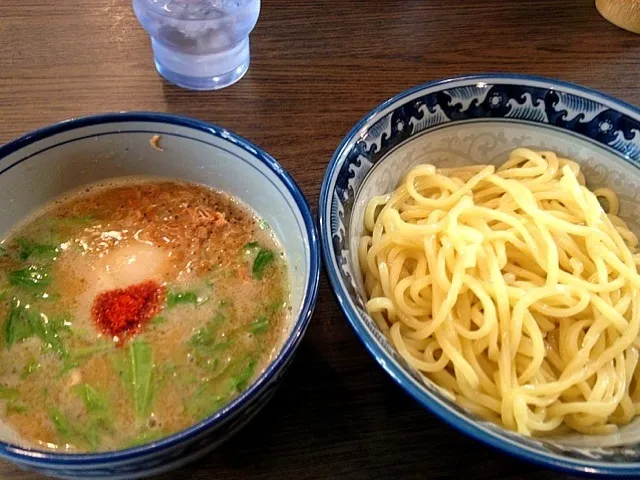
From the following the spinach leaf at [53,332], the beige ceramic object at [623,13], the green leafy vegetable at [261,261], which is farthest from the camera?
the beige ceramic object at [623,13]

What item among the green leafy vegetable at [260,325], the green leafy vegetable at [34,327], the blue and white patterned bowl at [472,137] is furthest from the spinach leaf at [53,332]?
the blue and white patterned bowl at [472,137]

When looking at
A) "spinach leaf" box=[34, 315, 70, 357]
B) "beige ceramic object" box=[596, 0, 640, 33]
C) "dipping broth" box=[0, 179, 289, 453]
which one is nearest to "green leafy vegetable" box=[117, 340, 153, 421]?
"dipping broth" box=[0, 179, 289, 453]

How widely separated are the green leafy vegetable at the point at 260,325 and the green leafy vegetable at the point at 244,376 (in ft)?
0.19

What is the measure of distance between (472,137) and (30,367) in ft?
3.35

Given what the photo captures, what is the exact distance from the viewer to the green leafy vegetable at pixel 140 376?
933 millimetres

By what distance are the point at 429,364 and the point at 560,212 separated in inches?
18.4

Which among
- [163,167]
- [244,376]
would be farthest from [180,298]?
[163,167]

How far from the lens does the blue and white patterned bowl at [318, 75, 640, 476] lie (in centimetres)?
116

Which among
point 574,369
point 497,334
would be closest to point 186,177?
point 497,334

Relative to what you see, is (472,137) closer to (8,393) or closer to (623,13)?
(623,13)

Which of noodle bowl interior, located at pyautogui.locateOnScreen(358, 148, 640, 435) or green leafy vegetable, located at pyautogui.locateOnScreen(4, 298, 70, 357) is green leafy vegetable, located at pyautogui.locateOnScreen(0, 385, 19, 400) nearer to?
green leafy vegetable, located at pyautogui.locateOnScreen(4, 298, 70, 357)

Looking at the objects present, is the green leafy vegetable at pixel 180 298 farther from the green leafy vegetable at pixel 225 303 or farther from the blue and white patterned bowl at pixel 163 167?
the blue and white patterned bowl at pixel 163 167

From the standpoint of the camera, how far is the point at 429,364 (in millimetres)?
1048

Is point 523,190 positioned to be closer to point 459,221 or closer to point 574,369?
point 459,221
